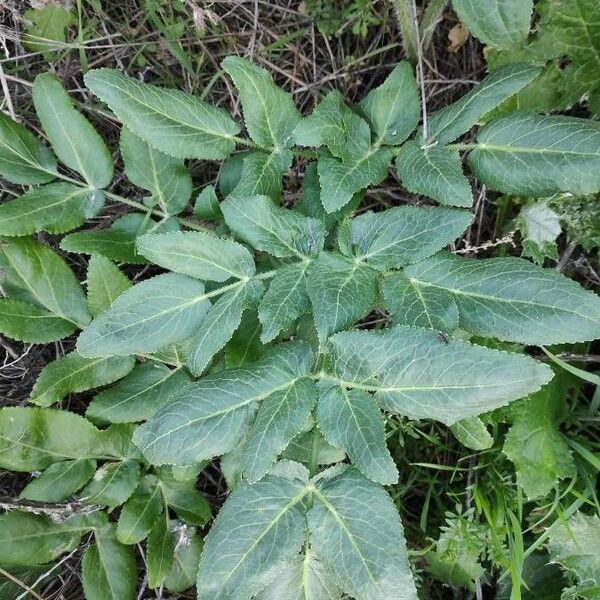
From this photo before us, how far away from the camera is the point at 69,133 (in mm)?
2070

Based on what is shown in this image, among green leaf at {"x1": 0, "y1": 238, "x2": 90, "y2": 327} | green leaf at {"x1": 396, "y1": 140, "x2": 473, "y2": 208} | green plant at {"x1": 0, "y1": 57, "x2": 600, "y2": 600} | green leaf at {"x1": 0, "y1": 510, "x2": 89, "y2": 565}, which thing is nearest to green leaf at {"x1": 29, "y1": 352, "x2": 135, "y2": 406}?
green plant at {"x1": 0, "y1": 57, "x2": 600, "y2": 600}

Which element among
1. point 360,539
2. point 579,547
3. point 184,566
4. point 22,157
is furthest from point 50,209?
point 579,547

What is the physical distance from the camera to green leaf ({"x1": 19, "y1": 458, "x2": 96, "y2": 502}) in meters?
2.11

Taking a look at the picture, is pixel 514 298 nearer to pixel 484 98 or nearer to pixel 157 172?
pixel 484 98

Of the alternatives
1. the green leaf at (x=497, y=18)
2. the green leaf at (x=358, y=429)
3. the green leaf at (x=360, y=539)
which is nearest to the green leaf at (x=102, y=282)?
the green leaf at (x=358, y=429)

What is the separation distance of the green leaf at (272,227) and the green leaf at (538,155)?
50cm

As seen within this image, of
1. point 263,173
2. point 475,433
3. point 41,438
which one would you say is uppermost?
point 263,173

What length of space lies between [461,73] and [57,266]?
1563 millimetres

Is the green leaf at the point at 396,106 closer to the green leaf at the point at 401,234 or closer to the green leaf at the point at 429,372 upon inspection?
the green leaf at the point at 401,234

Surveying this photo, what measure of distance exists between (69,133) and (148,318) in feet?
2.28

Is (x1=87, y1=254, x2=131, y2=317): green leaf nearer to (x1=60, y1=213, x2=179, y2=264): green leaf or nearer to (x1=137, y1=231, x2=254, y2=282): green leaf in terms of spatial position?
(x1=60, y1=213, x2=179, y2=264): green leaf

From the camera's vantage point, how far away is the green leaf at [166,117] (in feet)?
5.97

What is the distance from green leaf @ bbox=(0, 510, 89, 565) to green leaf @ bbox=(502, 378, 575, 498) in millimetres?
1398

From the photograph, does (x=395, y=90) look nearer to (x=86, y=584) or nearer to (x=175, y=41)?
(x=175, y=41)
